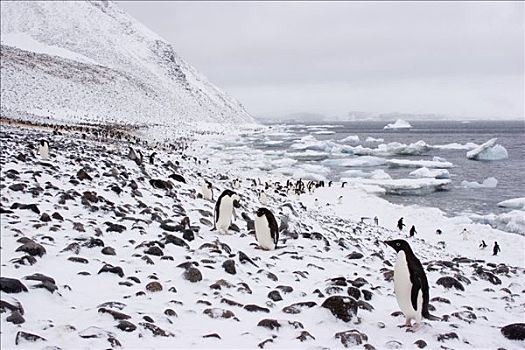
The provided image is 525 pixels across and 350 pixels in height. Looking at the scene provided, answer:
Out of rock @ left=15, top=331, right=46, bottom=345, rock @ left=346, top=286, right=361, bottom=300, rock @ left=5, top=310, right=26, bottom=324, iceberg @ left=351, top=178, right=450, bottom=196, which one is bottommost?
iceberg @ left=351, top=178, right=450, bottom=196

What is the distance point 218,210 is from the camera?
26.0 feet

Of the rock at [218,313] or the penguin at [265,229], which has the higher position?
the penguin at [265,229]

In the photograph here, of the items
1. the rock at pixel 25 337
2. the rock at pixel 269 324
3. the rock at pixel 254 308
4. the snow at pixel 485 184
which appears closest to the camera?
the rock at pixel 25 337

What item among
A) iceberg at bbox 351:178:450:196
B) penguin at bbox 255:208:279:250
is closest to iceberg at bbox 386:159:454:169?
iceberg at bbox 351:178:450:196

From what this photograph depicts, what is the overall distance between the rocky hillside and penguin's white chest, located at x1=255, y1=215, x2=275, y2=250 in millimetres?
151

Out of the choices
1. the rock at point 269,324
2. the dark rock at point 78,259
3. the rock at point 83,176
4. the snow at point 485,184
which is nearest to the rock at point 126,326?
the rock at point 269,324

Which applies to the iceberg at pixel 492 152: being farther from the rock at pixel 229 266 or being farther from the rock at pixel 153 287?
the rock at pixel 153 287

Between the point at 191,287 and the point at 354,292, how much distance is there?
190 centimetres

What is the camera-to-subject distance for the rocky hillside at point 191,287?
392 cm

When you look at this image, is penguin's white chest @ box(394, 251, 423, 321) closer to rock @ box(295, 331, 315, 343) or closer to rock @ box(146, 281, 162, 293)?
rock @ box(295, 331, 315, 343)

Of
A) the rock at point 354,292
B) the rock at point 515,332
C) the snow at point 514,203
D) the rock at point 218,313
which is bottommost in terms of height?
the snow at point 514,203

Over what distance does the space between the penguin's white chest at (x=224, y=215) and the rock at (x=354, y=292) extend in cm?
305

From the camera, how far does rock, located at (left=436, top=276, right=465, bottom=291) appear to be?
6.54m

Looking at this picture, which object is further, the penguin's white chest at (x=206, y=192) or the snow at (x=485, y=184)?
the snow at (x=485, y=184)
